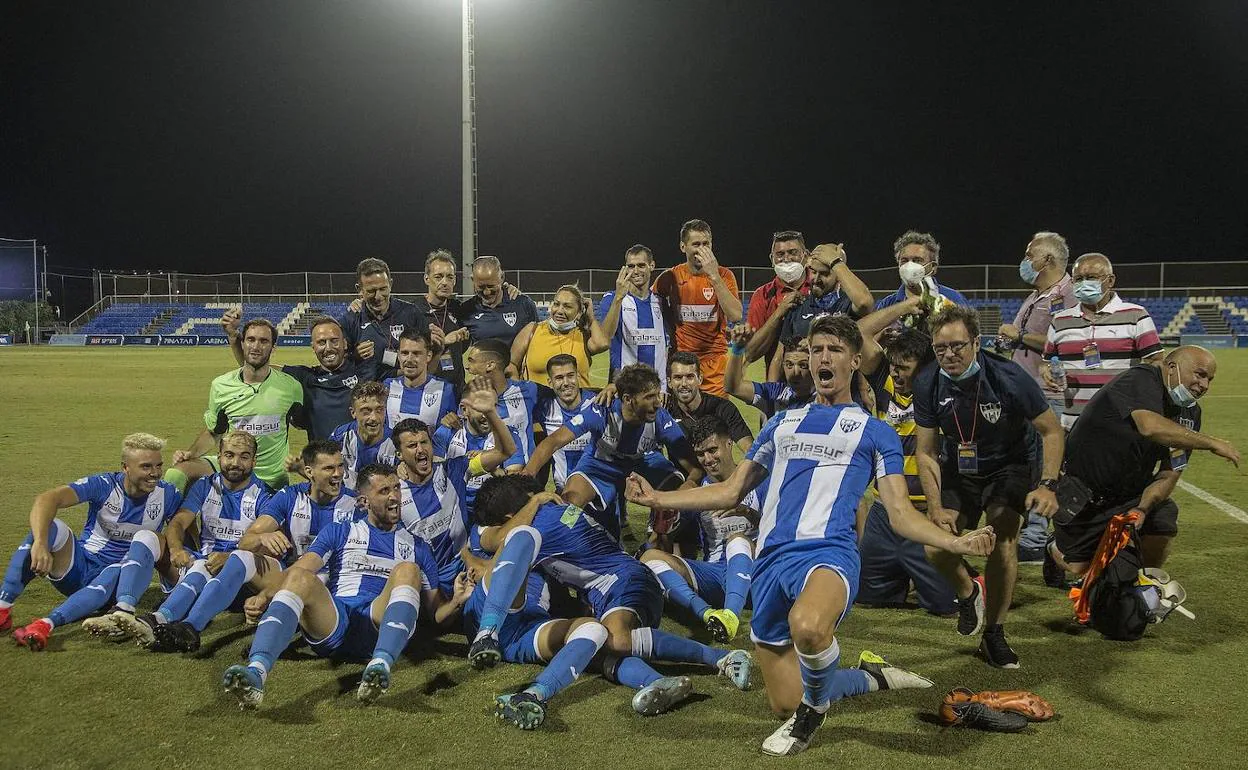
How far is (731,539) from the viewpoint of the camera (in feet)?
18.9

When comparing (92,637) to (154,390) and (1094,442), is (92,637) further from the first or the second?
(154,390)

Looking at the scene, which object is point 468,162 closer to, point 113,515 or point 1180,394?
point 113,515

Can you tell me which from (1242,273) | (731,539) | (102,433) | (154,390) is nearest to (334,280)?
(154,390)

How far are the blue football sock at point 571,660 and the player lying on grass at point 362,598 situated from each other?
710 millimetres

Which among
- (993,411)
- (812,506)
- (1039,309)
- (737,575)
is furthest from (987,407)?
(1039,309)

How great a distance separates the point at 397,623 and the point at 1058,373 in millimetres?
4797

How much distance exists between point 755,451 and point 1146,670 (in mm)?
2405

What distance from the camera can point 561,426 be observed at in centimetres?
689

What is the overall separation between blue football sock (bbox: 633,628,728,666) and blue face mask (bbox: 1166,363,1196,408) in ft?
10.2

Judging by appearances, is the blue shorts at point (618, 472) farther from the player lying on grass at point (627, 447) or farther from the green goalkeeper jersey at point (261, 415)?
the green goalkeeper jersey at point (261, 415)

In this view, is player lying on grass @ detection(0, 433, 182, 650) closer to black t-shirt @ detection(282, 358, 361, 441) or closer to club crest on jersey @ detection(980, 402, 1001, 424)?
black t-shirt @ detection(282, 358, 361, 441)

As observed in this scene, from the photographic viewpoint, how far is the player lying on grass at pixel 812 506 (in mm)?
3779

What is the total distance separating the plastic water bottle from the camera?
21.3 ft

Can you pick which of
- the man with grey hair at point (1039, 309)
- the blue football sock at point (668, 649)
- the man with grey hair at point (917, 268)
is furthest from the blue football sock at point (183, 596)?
the man with grey hair at point (1039, 309)
